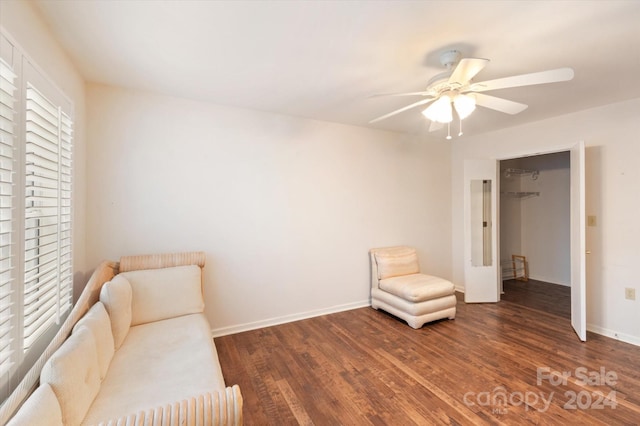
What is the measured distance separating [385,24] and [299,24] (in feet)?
1.70

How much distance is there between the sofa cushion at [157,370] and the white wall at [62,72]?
884 mm

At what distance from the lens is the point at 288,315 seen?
3.34 meters

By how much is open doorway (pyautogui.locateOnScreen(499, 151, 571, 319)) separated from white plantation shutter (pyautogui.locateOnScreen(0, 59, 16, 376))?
5.25m

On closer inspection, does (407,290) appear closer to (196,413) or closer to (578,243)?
(578,243)

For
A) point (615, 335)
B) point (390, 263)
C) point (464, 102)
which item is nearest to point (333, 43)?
point (464, 102)

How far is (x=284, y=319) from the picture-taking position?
10.8 ft

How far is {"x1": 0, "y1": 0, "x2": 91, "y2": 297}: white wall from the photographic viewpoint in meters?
1.37

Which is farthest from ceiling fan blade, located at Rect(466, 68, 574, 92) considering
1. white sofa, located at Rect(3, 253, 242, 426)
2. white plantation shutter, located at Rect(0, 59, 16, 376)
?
white plantation shutter, located at Rect(0, 59, 16, 376)

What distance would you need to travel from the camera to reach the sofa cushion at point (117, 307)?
6.16 feet

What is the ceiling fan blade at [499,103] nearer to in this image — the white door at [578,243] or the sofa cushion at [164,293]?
the white door at [578,243]

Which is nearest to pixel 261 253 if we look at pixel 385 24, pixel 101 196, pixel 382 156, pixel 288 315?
pixel 288 315

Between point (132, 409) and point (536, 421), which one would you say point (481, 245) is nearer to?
point (536, 421)

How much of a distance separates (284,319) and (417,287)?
63.1 inches
